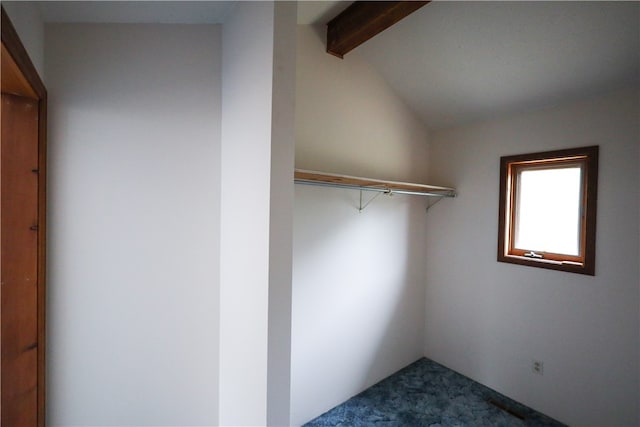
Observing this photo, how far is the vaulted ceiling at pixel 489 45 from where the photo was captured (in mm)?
1174

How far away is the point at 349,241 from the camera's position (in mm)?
2195

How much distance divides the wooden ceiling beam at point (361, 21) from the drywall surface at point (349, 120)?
0.33 feet

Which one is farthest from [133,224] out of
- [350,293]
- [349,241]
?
[350,293]

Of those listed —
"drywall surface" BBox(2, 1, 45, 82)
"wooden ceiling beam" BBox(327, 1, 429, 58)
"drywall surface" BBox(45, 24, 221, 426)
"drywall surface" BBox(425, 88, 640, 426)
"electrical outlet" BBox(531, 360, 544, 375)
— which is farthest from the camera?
"electrical outlet" BBox(531, 360, 544, 375)

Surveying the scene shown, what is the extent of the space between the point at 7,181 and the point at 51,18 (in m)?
0.63

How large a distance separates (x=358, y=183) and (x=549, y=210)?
5.07ft

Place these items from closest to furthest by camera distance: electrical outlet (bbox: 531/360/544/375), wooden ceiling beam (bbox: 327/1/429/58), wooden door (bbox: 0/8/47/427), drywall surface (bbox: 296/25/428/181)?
wooden door (bbox: 0/8/47/427) < wooden ceiling beam (bbox: 327/1/429/58) < drywall surface (bbox: 296/25/428/181) < electrical outlet (bbox: 531/360/544/375)

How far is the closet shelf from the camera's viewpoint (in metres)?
1.67

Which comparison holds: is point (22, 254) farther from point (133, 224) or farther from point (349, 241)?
point (349, 241)

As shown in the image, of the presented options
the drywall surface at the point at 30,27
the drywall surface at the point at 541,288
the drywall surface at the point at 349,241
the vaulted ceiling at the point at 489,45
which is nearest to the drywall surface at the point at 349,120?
the drywall surface at the point at 349,241

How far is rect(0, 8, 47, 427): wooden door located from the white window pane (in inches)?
117

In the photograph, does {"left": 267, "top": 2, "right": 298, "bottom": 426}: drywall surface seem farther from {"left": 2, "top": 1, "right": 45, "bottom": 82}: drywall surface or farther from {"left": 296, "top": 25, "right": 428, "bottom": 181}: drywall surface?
{"left": 296, "top": 25, "right": 428, "bottom": 181}: drywall surface

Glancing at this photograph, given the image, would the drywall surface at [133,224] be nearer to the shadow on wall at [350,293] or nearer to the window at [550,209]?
the shadow on wall at [350,293]

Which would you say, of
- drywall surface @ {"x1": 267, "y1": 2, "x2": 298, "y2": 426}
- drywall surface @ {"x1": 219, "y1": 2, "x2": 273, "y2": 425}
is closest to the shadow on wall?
drywall surface @ {"x1": 219, "y1": 2, "x2": 273, "y2": 425}
